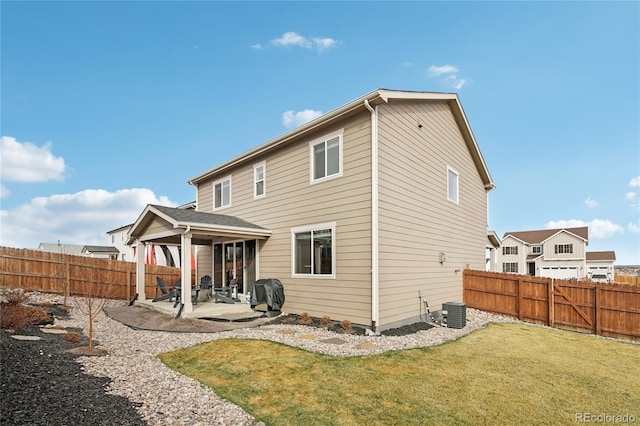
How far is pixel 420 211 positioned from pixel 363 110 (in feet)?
12.7

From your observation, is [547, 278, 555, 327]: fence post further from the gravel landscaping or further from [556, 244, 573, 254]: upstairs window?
[556, 244, 573, 254]: upstairs window

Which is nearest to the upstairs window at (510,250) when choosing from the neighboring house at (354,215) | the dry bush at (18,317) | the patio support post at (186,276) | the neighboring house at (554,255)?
the neighboring house at (554,255)

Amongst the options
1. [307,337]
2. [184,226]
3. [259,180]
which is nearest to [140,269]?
[184,226]

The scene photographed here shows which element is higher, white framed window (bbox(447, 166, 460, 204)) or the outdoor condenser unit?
white framed window (bbox(447, 166, 460, 204))

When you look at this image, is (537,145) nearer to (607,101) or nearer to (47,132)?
(607,101)

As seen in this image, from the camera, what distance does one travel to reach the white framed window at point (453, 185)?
13164 mm

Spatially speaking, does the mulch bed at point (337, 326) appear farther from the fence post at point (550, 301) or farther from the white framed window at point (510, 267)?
the white framed window at point (510, 267)

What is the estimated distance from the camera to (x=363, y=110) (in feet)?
30.2

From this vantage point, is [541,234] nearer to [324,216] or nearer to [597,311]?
[597,311]

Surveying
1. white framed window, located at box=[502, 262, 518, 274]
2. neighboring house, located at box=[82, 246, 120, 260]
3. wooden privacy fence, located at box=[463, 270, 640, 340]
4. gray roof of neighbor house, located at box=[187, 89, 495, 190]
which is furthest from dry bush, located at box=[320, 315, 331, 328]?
white framed window, located at box=[502, 262, 518, 274]

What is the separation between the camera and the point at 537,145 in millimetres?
16672

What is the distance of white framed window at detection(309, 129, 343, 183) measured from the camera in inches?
393

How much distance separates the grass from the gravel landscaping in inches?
15.8

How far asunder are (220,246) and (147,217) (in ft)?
10.4
